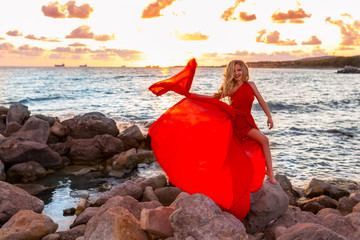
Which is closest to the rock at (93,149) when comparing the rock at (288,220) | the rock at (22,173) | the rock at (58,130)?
the rock at (58,130)

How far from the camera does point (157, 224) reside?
484cm

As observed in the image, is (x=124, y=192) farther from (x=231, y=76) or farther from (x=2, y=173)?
(x=2, y=173)

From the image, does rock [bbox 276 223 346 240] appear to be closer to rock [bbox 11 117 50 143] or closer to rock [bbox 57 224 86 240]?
rock [bbox 57 224 86 240]

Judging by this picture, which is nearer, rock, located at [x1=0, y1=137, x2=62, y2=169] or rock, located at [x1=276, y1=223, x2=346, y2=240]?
rock, located at [x1=276, y1=223, x2=346, y2=240]

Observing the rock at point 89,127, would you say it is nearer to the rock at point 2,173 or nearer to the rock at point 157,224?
the rock at point 2,173

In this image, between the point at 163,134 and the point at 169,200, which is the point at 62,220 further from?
the point at 163,134

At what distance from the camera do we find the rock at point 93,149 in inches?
472

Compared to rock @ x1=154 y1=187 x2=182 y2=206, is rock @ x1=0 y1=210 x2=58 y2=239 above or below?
above

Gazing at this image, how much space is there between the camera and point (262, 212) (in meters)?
5.57

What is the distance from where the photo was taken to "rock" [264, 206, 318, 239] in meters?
5.59

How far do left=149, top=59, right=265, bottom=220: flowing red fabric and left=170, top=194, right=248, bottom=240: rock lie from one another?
599 millimetres

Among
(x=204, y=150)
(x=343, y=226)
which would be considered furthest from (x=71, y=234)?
(x=343, y=226)

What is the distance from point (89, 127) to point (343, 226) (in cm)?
1009

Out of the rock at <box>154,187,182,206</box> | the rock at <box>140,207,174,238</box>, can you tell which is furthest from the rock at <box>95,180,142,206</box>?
the rock at <box>140,207,174,238</box>
